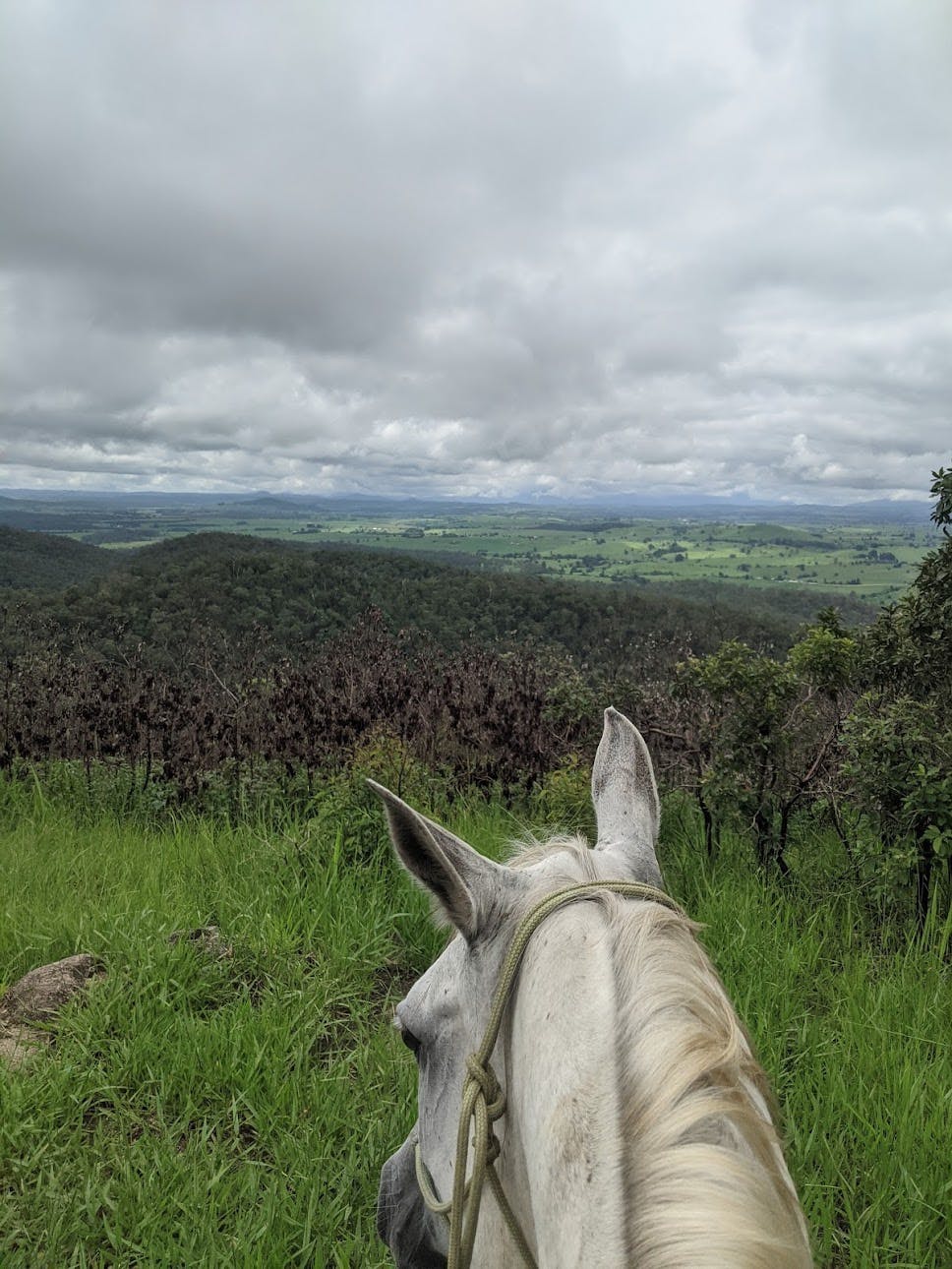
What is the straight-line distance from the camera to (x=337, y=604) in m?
22.6

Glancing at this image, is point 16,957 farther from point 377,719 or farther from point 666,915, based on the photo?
point 666,915

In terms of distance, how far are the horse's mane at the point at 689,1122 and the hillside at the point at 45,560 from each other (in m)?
45.5

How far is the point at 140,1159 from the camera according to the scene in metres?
2.41

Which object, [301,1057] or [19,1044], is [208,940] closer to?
[19,1044]

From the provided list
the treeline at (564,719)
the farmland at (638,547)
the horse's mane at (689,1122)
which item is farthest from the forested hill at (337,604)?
the farmland at (638,547)

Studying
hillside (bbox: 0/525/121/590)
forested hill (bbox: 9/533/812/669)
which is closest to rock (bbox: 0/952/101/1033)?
forested hill (bbox: 9/533/812/669)

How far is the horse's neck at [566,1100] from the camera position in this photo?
841 mm

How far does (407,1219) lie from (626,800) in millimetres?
941

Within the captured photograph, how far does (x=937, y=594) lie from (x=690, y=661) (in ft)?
4.36

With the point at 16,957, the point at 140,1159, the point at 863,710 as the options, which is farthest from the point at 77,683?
the point at 863,710

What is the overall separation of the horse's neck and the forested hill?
43.7ft

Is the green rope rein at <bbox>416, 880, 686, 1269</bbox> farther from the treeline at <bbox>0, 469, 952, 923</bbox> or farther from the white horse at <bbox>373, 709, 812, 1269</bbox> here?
the treeline at <bbox>0, 469, 952, 923</bbox>

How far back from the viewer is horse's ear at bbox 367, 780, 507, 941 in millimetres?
1142

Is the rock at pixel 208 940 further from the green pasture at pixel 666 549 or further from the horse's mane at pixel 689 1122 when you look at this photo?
the green pasture at pixel 666 549
